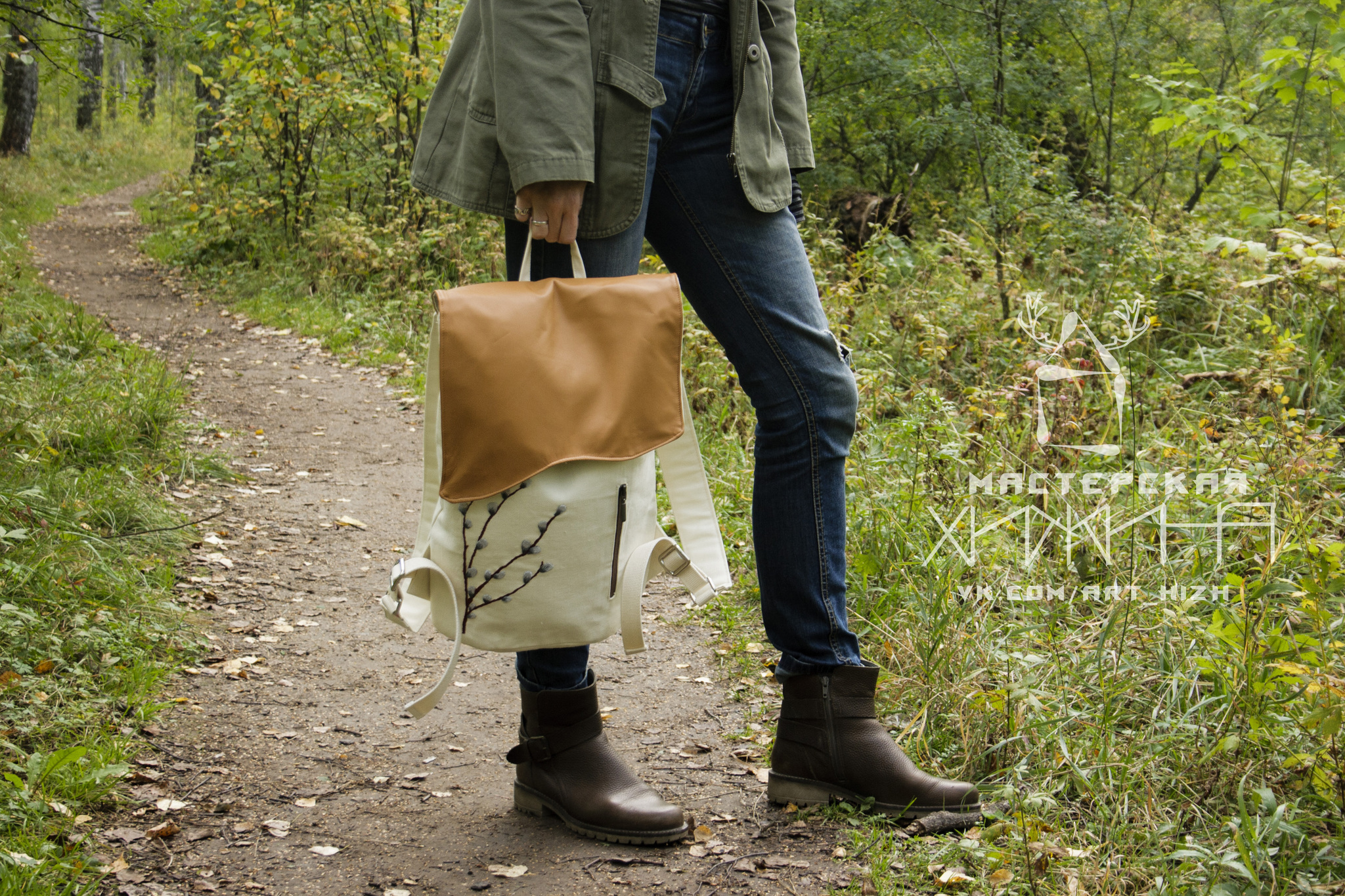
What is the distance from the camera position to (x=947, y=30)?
8.38m

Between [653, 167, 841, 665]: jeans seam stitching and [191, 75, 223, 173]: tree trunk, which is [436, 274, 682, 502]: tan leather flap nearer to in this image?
[653, 167, 841, 665]: jeans seam stitching

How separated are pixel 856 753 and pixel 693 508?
57cm

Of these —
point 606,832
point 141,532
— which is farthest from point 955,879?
point 141,532

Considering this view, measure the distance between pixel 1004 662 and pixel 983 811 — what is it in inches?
20.8

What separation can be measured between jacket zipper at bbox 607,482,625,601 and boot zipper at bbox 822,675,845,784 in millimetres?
479

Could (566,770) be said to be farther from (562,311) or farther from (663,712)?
(562,311)

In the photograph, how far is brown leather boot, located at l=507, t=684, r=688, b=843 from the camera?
1881 millimetres

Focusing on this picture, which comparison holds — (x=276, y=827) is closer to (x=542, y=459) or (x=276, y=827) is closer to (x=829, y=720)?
(x=542, y=459)

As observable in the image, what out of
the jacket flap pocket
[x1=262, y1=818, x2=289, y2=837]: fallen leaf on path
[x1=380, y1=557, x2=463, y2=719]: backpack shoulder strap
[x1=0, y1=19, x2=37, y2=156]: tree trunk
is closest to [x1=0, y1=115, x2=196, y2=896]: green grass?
[x1=262, y1=818, x2=289, y2=837]: fallen leaf on path

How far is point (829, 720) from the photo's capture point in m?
1.90

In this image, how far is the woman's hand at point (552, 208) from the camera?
1.68m

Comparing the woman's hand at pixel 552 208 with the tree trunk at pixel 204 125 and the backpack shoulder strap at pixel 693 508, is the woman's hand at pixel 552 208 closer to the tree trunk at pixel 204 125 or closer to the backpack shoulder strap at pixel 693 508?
the backpack shoulder strap at pixel 693 508

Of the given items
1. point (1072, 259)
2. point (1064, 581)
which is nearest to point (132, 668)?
point (1064, 581)

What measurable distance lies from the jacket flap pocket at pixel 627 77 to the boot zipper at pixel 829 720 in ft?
3.67
